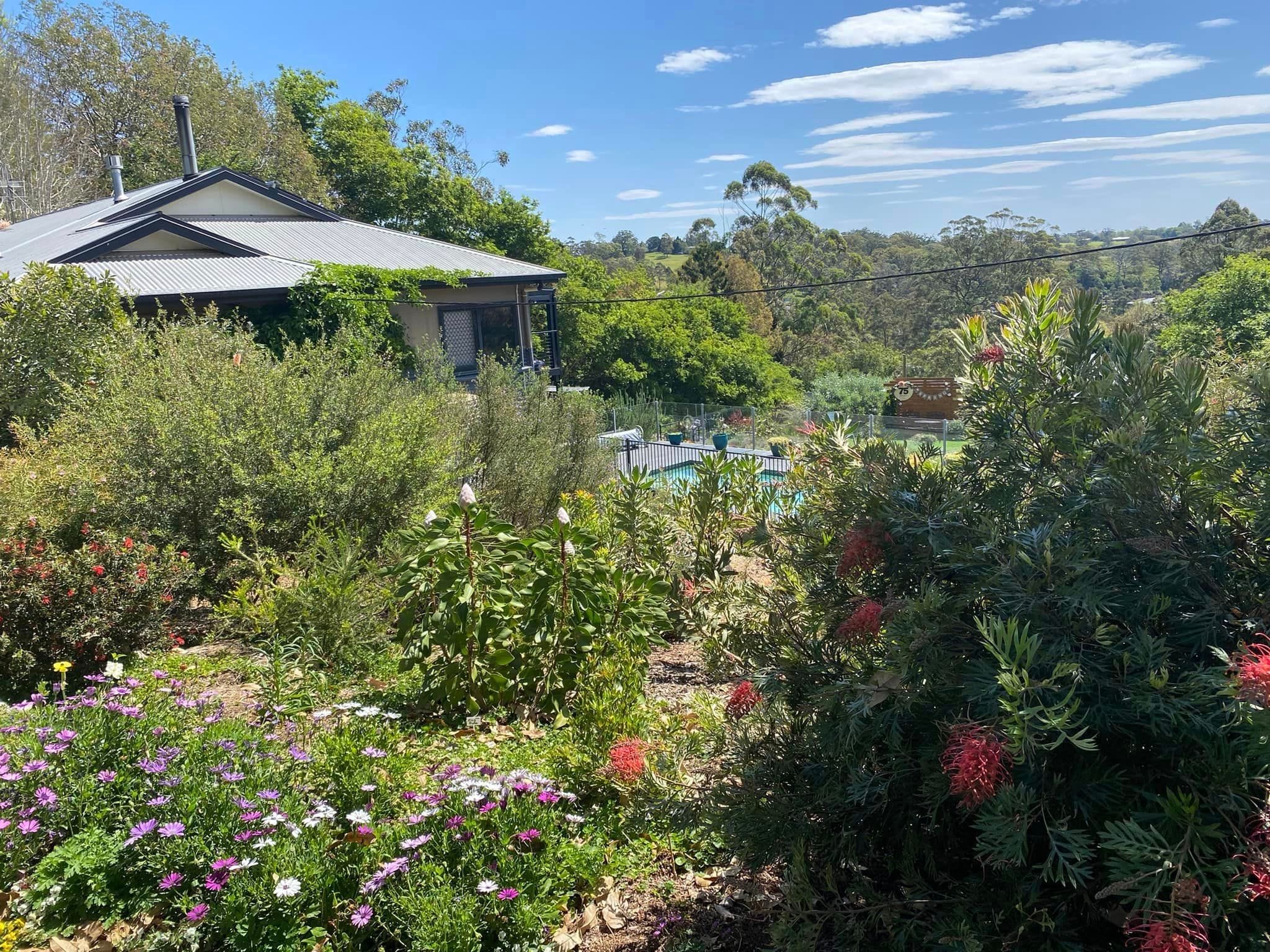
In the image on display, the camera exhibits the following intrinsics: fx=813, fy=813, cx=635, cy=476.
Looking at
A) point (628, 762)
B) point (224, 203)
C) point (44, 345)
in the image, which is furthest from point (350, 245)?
point (628, 762)

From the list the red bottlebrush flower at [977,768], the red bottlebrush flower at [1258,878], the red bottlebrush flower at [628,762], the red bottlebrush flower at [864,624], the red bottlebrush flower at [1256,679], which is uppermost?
the red bottlebrush flower at [1256,679]

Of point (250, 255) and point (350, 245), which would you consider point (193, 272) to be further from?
point (350, 245)

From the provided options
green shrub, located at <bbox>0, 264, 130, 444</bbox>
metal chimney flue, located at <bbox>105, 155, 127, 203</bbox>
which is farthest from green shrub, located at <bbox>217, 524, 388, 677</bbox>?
metal chimney flue, located at <bbox>105, 155, 127, 203</bbox>

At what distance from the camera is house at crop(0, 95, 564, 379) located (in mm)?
16281

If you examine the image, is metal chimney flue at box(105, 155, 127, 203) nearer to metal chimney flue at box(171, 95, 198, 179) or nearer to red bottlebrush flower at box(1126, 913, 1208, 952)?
metal chimney flue at box(171, 95, 198, 179)

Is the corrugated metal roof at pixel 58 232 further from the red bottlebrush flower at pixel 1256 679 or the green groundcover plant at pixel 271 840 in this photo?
the red bottlebrush flower at pixel 1256 679

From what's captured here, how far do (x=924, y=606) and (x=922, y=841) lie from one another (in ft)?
2.12

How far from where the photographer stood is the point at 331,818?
2834mm

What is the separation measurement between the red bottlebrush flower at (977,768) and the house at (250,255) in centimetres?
1513

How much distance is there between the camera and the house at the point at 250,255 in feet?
53.4

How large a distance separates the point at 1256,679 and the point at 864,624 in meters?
0.75

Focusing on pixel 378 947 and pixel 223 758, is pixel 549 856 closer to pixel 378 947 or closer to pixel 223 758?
pixel 378 947

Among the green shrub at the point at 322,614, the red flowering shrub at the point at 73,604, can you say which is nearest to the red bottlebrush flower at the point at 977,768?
the green shrub at the point at 322,614

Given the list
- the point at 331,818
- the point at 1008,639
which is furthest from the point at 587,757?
the point at 1008,639
